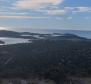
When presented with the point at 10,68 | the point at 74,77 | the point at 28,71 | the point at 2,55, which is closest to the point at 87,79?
the point at 74,77

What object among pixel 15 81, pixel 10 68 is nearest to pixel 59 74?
pixel 15 81

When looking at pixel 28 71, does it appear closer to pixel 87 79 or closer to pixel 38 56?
pixel 87 79

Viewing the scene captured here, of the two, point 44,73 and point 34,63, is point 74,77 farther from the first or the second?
point 34,63

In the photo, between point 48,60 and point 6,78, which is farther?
point 48,60

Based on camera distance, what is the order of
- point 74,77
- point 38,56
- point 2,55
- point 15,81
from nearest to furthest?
point 15,81 → point 74,77 → point 38,56 → point 2,55

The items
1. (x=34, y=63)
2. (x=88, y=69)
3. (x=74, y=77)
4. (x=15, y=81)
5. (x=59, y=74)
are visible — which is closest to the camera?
(x=15, y=81)

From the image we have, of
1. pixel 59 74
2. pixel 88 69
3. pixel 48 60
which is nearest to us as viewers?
pixel 59 74

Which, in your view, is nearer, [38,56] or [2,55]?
[38,56]

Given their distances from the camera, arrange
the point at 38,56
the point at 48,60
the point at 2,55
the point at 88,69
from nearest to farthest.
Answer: the point at 88,69, the point at 48,60, the point at 38,56, the point at 2,55
